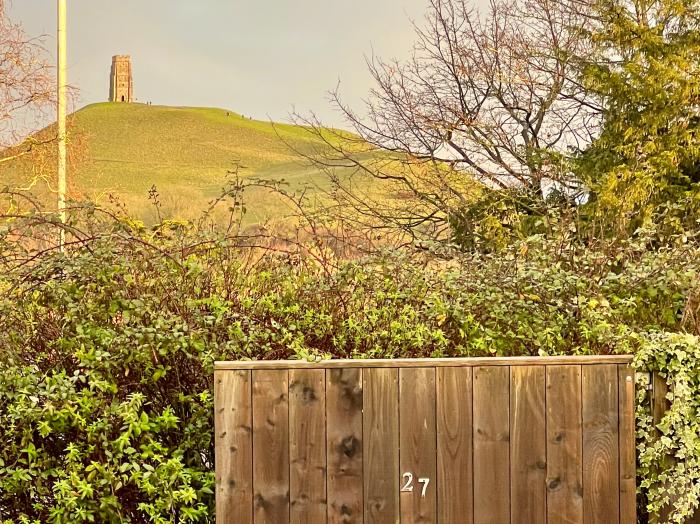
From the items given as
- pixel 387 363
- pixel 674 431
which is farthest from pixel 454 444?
pixel 674 431

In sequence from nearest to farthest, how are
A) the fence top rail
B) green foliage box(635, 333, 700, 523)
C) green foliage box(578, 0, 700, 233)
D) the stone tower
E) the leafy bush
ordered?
1. the fence top rail
2. green foliage box(635, 333, 700, 523)
3. the leafy bush
4. green foliage box(578, 0, 700, 233)
5. the stone tower

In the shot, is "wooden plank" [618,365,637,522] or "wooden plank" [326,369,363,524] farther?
"wooden plank" [618,365,637,522]

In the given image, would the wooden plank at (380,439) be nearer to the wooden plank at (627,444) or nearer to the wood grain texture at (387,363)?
the wood grain texture at (387,363)

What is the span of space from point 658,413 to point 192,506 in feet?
7.34

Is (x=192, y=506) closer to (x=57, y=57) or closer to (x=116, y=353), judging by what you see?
(x=116, y=353)

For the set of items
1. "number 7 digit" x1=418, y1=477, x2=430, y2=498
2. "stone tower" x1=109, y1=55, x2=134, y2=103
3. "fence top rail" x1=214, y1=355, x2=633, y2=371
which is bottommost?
"number 7 digit" x1=418, y1=477, x2=430, y2=498

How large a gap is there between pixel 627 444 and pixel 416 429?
0.95 m

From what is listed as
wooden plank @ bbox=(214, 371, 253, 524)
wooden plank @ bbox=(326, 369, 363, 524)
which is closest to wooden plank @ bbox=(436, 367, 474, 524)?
wooden plank @ bbox=(326, 369, 363, 524)

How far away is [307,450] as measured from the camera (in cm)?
382

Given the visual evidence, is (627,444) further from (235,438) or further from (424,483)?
(235,438)

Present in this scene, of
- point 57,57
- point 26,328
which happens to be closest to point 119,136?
point 57,57

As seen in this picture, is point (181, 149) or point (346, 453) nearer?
point (346, 453)

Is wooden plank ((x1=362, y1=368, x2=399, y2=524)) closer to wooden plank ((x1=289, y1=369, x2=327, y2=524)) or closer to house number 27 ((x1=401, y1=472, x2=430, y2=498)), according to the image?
house number 27 ((x1=401, y1=472, x2=430, y2=498))

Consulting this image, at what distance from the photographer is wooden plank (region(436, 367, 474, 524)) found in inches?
150
